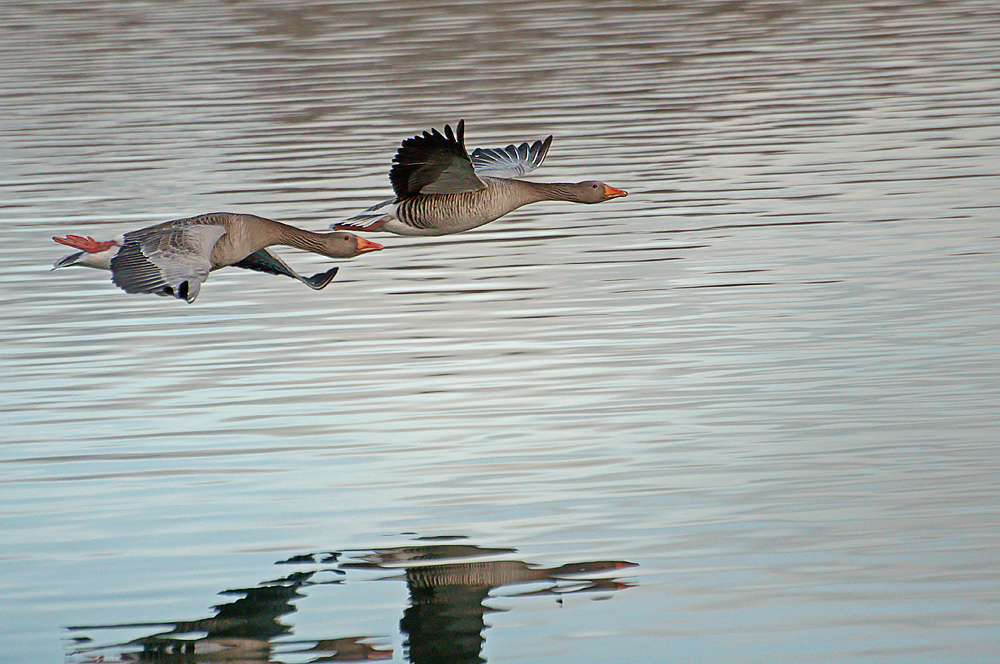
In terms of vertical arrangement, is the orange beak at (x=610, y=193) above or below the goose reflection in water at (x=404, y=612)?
above

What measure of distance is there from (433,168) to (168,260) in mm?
3528

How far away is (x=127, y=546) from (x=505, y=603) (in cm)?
298

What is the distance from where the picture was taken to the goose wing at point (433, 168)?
15195mm

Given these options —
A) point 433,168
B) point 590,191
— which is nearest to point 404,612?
point 433,168

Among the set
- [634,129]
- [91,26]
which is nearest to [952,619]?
[634,129]

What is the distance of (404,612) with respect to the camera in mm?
10914

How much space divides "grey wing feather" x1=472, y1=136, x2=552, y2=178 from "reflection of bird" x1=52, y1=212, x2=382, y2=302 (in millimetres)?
3160

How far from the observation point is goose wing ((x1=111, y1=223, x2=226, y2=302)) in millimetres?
12102

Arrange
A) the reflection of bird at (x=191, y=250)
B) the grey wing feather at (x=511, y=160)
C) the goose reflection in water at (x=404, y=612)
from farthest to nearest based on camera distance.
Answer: the grey wing feather at (x=511, y=160) → the reflection of bird at (x=191, y=250) → the goose reflection in water at (x=404, y=612)

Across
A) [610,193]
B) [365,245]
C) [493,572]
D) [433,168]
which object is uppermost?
[610,193]

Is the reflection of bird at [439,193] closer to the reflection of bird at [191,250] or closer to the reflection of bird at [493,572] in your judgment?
the reflection of bird at [191,250]

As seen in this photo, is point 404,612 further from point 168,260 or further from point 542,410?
point 542,410

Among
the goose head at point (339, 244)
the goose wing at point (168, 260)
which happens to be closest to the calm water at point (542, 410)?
the goose head at point (339, 244)

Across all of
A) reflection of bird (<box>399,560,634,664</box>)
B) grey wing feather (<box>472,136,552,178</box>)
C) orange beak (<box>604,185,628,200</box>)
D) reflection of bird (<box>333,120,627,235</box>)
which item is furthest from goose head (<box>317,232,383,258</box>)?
reflection of bird (<box>399,560,634,664</box>)
